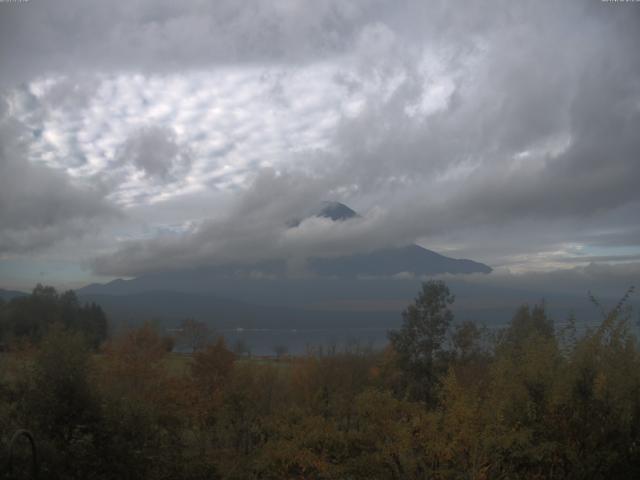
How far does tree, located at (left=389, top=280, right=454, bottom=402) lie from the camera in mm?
41094

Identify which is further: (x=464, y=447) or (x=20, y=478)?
(x=464, y=447)

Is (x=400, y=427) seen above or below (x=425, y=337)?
below

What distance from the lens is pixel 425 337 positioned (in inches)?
1670

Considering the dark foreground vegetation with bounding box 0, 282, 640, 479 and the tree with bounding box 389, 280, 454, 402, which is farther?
the tree with bounding box 389, 280, 454, 402

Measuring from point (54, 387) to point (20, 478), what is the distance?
4578mm

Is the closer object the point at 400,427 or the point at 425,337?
the point at 400,427

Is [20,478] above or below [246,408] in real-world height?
above

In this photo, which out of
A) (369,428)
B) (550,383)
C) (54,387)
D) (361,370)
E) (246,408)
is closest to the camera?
(550,383)

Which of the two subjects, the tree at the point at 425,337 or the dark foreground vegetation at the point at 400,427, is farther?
the tree at the point at 425,337

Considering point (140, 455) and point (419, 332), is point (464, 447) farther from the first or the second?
point (419, 332)

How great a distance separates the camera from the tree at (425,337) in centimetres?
4109

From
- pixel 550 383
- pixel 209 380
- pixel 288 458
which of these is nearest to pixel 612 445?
pixel 550 383

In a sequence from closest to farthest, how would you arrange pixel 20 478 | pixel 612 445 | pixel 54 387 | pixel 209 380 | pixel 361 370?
pixel 20 478, pixel 612 445, pixel 54 387, pixel 209 380, pixel 361 370

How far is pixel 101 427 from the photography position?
51.5 feet
